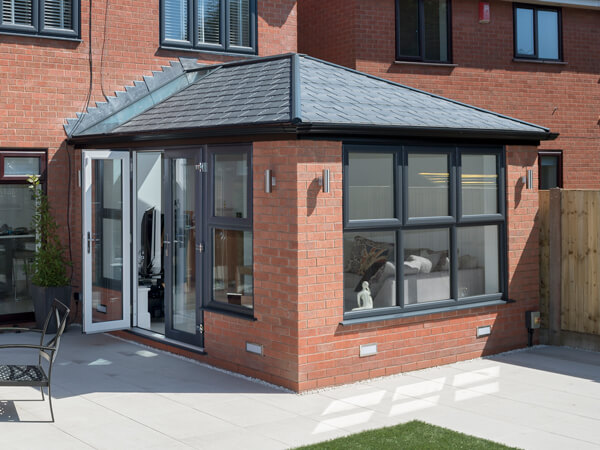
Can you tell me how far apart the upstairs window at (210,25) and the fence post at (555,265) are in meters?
5.85

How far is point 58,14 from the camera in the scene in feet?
39.7

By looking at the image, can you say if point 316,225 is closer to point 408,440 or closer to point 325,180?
point 325,180

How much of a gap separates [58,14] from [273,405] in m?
7.18

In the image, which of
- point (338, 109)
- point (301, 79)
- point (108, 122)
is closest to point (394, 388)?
point (338, 109)

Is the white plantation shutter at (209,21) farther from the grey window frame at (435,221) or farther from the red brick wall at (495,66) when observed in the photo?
the grey window frame at (435,221)

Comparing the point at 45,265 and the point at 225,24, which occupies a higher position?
the point at 225,24

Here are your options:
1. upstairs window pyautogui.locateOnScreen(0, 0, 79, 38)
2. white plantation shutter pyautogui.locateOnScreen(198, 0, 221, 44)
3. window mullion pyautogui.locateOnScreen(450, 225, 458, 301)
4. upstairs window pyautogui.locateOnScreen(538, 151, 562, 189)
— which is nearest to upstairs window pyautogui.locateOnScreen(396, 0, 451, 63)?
upstairs window pyautogui.locateOnScreen(538, 151, 562, 189)

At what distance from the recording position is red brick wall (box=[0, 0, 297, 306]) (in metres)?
11.7

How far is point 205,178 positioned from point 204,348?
78.7 inches

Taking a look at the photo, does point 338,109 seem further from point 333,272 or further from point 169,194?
point 169,194

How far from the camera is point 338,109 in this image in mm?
8961

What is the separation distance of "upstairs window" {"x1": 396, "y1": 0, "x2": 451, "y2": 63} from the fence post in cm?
569

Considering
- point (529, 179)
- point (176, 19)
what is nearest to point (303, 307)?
point (529, 179)

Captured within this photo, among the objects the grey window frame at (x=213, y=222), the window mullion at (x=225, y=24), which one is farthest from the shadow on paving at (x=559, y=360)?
the window mullion at (x=225, y=24)
